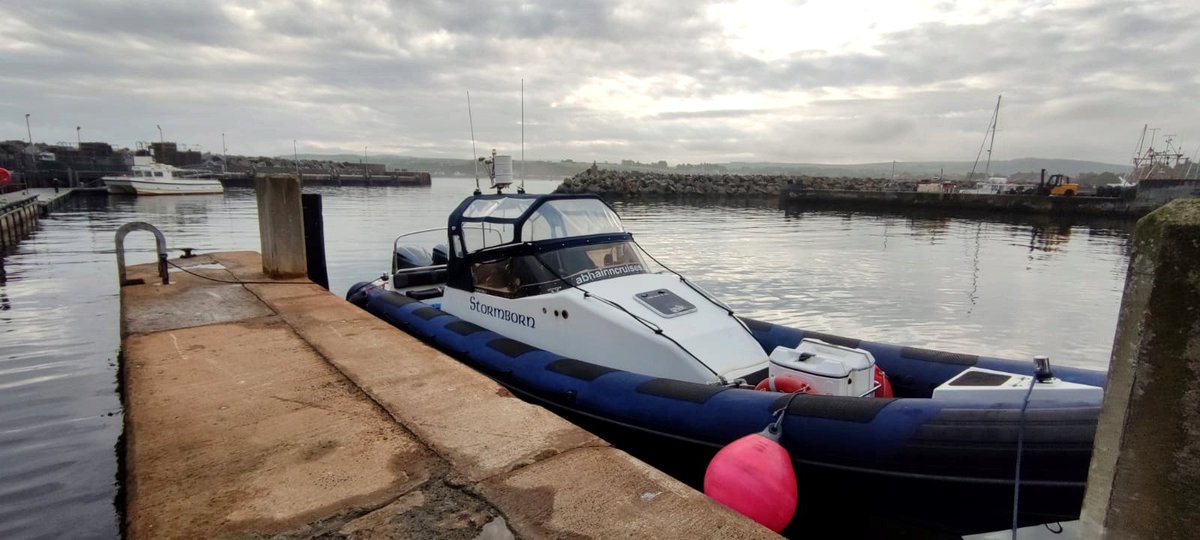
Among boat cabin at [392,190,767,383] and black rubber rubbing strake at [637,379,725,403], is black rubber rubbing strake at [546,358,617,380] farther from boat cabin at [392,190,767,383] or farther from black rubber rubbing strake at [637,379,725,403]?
black rubber rubbing strake at [637,379,725,403]

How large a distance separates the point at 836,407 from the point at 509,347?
332 centimetres

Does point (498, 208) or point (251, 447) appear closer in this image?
point (251, 447)

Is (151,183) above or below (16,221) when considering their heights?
above

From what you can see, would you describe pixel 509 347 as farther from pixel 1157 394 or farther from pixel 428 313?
pixel 1157 394

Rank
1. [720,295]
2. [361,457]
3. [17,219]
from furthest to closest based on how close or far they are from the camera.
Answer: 1. [17,219]
2. [720,295]
3. [361,457]

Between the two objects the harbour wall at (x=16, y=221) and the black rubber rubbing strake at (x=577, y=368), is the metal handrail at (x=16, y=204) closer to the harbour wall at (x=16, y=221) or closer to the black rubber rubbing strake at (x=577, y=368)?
the harbour wall at (x=16, y=221)

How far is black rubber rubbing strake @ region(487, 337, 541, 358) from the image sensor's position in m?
5.97

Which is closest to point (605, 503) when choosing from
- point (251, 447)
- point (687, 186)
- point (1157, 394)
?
point (1157, 394)

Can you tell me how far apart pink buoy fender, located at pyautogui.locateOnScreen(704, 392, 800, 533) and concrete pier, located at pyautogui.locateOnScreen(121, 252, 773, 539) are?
0.57 meters

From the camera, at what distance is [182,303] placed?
729cm

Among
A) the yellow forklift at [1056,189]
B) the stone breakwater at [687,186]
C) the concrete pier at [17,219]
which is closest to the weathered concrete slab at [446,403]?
the concrete pier at [17,219]

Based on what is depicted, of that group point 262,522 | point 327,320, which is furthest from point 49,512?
point 262,522

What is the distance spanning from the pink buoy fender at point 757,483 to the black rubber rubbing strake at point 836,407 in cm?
59

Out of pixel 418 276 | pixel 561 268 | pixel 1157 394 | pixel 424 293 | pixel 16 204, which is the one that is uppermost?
pixel 1157 394
